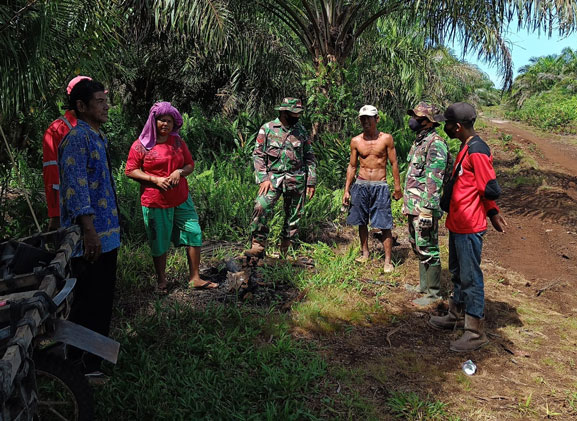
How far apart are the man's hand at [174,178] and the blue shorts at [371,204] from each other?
6.61 feet

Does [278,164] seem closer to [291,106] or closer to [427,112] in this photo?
[291,106]

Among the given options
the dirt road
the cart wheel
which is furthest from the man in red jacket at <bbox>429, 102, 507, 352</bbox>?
the cart wheel

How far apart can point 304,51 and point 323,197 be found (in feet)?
17.4

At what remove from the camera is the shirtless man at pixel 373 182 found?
4.86m

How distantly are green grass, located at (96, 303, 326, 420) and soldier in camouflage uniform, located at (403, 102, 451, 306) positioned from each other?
4.75 feet

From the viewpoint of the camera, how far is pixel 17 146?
570 cm

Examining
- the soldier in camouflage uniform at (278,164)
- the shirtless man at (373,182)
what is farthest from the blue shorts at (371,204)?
the soldier in camouflage uniform at (278,164)

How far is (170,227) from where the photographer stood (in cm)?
398

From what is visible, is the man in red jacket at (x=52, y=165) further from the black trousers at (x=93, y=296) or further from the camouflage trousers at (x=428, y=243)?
the camouflage trousers at (x=428, y=243)

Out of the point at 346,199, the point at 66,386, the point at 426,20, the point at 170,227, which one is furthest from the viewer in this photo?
the point at 426,20

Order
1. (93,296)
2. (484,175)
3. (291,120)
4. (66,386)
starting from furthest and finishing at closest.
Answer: (291,120) < (484,175) < (93,296) < (66,386)

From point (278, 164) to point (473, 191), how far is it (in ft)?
6.91

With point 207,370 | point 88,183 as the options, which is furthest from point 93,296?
point 207,370

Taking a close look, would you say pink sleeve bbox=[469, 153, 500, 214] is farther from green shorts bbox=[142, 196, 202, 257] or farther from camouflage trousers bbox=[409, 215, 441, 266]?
green shorts bbox=[142, 196, 202, 257]
